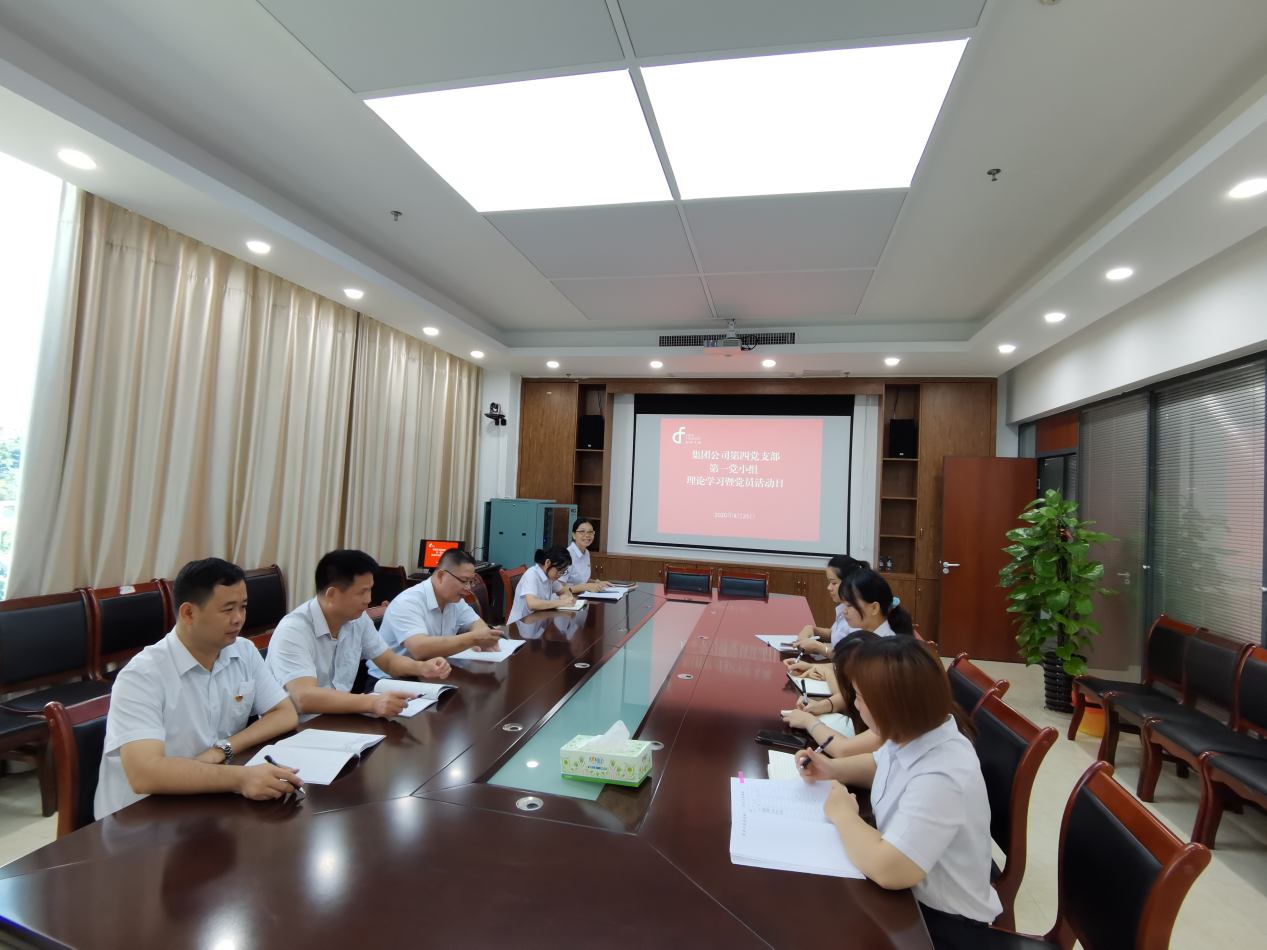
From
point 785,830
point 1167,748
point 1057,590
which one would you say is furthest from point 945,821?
point 1057,590

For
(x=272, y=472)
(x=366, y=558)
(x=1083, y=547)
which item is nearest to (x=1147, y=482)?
(x=1083, y=547)

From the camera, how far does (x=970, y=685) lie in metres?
2.27

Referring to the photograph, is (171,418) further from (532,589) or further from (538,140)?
(538,140)

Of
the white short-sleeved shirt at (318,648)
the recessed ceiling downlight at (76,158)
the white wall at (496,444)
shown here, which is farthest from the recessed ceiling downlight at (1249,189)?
the white wall at (496,444)

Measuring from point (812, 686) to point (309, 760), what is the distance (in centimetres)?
172

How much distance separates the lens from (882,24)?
2109mm

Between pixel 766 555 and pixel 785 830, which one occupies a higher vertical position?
pixel 766 555

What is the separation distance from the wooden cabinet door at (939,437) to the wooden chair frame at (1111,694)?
2441 mm

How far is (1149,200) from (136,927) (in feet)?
13.5

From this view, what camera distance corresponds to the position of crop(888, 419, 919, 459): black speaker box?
6574mm

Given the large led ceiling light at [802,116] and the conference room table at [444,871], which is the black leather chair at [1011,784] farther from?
the large led ceiling light at [802,116]

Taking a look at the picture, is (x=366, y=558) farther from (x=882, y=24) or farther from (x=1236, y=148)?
(x=1236, y=148)

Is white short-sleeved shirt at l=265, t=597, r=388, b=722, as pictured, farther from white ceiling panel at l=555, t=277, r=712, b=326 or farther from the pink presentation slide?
the pink presentation slide

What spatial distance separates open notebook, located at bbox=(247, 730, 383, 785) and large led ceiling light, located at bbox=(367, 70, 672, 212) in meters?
2.46
